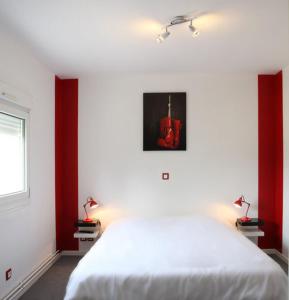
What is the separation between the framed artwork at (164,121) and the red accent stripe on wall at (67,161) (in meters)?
0.99

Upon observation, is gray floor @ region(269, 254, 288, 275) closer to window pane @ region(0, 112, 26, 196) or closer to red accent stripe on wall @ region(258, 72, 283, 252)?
red accent stripe on wall @ region(258, 72, 283, 252)

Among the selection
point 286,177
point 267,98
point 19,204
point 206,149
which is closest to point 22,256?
point 19,204

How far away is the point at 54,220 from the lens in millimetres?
3303

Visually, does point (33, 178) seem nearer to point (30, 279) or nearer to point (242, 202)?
point (30, 279)

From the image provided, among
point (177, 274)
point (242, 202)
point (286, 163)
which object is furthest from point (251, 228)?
point (177, 274)

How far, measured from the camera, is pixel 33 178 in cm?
277

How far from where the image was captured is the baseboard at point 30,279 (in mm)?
2305

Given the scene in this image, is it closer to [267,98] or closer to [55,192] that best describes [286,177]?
[267,98]

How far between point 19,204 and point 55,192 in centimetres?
87

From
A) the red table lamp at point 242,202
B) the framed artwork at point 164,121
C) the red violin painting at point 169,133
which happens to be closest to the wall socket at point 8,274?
the framed artwork at point 164,121

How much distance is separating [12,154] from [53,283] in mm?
1412

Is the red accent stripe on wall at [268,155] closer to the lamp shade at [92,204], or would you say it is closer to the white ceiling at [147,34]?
the white ceiling at [147,34]

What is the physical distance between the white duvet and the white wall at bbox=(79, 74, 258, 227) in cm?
124

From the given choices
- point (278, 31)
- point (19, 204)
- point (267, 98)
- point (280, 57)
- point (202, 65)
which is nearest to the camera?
point (278, 31)
